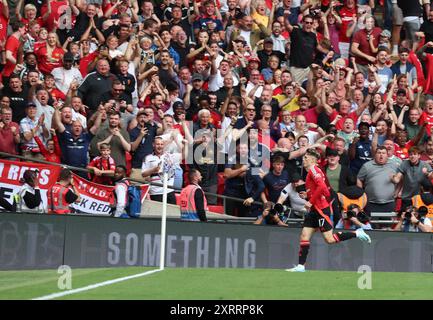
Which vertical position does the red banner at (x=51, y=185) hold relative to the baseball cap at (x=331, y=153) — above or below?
below

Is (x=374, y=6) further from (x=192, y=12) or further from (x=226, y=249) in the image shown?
(x=226, y=249)

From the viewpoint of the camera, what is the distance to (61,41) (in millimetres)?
25906

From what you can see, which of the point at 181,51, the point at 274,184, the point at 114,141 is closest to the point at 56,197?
the point at 114,141

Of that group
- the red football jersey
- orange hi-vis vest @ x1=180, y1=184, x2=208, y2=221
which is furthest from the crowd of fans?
the red football jersey

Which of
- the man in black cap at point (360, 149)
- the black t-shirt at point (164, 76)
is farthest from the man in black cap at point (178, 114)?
the man in black cap at point (360, 149)

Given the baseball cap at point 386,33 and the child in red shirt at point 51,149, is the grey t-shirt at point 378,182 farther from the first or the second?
the child in red shirt at point 51,149

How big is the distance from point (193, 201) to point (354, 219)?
11.8 feet

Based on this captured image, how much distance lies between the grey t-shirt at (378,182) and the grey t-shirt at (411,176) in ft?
0.66

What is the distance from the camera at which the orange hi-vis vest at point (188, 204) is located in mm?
20828

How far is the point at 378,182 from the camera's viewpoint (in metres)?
24.5
